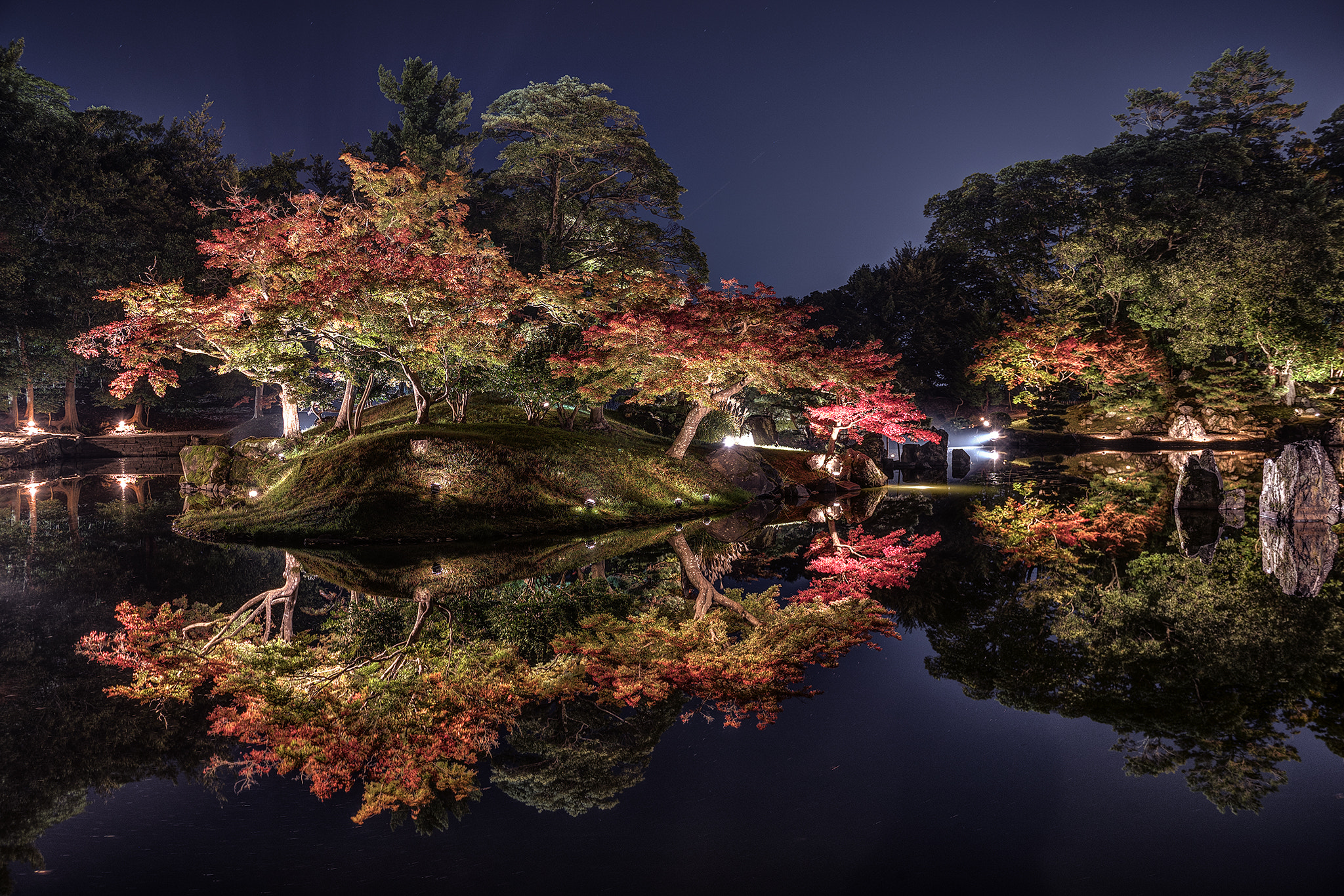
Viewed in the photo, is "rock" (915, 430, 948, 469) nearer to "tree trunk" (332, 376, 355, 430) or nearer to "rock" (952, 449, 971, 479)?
"rock" (952, 449, 971, 479)

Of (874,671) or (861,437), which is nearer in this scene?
(874,671)

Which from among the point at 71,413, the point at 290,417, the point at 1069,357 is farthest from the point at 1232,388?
the point at 71,413

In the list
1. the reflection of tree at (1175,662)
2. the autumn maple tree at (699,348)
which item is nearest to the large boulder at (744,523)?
the autumn maple tree at (699,348)

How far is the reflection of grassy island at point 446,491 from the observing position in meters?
11.7

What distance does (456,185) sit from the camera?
17703mm

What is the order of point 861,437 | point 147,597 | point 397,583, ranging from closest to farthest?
1. point 147,597
2. point 397,583
3. point 861,437

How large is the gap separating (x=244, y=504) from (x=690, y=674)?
1178 centimetres

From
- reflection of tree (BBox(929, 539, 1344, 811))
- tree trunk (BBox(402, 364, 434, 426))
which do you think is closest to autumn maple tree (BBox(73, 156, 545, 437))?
tree trunk (BBox(402, 364, 434, 426))

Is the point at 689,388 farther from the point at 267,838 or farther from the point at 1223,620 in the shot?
the point at 267,838

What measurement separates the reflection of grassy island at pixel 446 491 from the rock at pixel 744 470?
7.59 ft

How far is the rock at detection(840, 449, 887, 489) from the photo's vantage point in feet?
66.4

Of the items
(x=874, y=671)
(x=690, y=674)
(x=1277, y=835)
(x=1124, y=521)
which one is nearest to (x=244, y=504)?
(x=690, y=674)

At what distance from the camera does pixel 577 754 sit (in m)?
4.05

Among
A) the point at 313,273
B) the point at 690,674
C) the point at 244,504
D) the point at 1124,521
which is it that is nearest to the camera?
the point at 690,674
